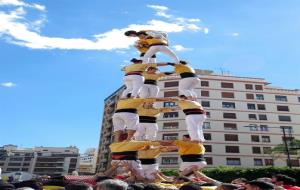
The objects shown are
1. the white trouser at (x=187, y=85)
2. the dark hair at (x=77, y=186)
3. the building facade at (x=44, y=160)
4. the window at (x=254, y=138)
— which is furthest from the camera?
the building facade at (x=44, y=160)

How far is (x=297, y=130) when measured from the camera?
57719mm

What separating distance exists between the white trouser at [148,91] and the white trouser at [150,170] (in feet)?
9.69

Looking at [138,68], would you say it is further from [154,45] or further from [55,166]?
[55,166]

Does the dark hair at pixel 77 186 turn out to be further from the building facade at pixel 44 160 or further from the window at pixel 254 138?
the building facade at pixel 44 160

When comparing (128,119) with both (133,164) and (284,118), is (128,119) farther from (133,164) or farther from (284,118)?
(284,118)

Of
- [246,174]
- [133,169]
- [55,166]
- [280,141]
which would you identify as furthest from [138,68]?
[55,166]

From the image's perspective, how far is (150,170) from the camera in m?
11.8

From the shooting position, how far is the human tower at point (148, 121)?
11031 mm

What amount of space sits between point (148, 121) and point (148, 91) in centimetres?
129

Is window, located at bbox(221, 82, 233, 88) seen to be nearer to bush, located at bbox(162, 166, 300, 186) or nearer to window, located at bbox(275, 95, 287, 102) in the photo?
window, located at bbox(275, 95, 287, 102)

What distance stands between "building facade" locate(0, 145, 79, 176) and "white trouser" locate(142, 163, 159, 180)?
96.5m

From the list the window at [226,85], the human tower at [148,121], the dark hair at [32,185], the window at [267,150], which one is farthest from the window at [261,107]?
the dark hair at [32,185]

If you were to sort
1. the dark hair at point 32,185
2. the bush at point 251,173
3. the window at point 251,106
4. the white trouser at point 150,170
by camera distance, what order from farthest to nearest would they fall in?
the window at point 251,106 → the bush at point 251,173 → the white trouser at point 150,170 → the dark hair at point 32,185

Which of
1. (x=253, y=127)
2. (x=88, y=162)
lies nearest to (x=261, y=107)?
(x=253, y=127)
